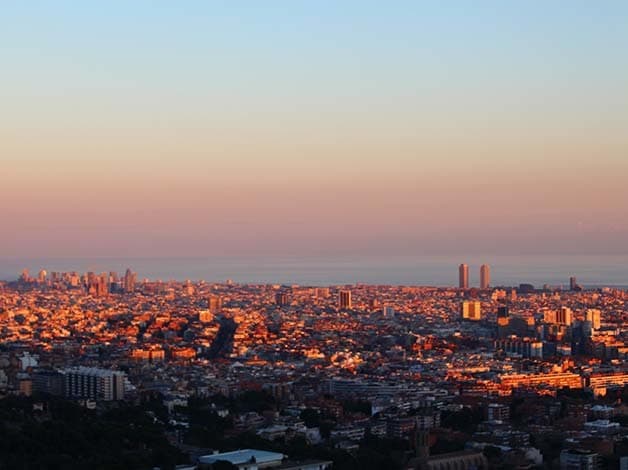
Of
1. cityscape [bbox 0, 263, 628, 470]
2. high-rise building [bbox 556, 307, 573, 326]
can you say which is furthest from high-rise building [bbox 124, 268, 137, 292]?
high-rise building [bbox 556, 307, 573, 326]

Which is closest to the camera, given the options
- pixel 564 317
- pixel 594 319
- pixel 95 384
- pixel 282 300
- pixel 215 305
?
pixel 95 384

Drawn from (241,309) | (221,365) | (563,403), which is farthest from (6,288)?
(563,403)

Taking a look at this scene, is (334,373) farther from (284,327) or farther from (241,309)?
(241,309)

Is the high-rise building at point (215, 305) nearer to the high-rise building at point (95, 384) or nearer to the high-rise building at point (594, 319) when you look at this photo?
the high-rise building at point (594, 319)

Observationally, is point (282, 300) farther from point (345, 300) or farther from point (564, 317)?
point (564, 317)

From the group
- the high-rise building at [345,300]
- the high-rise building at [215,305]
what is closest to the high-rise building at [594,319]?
the high-rise building at [345,300]

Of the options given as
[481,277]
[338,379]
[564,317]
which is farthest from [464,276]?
[338,379]

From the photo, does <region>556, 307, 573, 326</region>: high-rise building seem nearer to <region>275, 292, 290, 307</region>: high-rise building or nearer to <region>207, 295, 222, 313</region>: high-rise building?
<region>207, 295, 222, 313</region>: high-rise building

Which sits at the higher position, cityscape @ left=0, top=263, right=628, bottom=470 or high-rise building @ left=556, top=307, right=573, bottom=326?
high-rise building @ left=556, top=307, right=573, bottom=326
